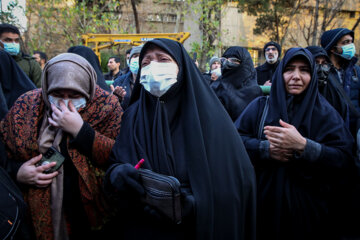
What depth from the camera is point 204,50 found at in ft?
39.0

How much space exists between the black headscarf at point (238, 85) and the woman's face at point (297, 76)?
1.24 m

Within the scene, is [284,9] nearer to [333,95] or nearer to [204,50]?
[204,50]

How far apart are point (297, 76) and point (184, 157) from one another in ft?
3.52

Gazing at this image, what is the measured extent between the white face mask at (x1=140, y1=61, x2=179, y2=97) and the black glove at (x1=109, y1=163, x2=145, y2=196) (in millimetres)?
511

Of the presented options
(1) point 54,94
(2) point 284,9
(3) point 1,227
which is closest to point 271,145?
(1) point 54,94

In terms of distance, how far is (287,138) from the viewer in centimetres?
186

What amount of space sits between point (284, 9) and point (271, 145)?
1689 centimetres

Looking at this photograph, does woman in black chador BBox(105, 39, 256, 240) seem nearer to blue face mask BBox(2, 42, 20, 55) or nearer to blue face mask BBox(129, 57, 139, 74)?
blue face mask BBox(129, 57, 139, 74)

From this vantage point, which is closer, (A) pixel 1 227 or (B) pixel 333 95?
(A) pixel 1 227

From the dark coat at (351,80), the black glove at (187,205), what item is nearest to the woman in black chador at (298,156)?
the black glove at (187,205)

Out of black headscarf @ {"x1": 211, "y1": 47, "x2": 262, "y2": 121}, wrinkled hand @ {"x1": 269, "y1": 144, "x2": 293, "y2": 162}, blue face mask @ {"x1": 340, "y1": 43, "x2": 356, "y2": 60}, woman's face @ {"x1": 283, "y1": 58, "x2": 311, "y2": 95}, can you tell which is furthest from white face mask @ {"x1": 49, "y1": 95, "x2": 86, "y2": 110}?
blue face mask @ {"x1": 340, "y1": 43, "x2": 356, "y2": 60}

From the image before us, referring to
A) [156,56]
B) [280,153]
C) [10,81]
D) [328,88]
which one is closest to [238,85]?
[328,88]

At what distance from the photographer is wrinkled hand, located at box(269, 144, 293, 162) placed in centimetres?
192

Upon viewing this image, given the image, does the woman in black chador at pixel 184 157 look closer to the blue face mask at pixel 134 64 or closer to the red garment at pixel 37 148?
the red garment at pixel 37 148
